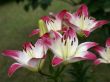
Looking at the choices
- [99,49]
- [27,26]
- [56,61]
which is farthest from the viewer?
[27,26]

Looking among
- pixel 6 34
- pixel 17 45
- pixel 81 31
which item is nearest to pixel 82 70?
pixel 81 31

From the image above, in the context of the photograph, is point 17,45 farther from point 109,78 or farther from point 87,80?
point 87,80

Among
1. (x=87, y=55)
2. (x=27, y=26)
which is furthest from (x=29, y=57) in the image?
(x=27, y=26)

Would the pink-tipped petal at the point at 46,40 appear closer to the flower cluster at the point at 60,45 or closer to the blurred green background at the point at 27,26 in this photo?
the flower cluster at the point at 60,45

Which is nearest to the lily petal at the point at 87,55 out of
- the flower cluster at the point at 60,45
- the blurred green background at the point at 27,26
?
the flower cluster at the point at 60,45

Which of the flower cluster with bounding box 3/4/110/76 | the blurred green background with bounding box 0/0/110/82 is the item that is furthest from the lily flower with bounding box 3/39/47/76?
the blurred green background with bounding box 0/0/110/82

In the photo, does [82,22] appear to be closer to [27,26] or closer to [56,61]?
[56,61]
